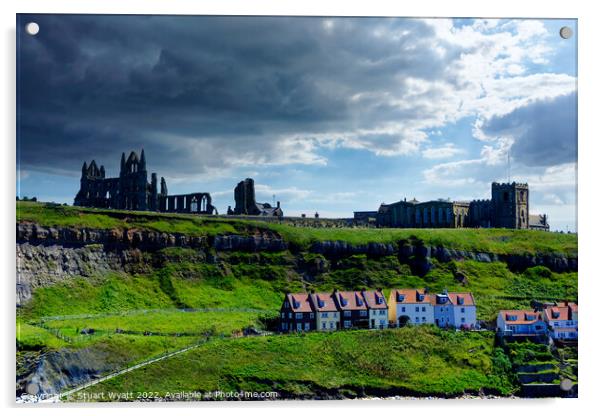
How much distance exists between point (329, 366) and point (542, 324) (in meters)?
11.3

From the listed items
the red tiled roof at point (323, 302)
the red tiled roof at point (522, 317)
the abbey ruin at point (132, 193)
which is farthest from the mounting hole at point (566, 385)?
the abbey ruin at point (132, 193)

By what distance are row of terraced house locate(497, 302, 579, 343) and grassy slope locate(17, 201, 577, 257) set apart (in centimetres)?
695

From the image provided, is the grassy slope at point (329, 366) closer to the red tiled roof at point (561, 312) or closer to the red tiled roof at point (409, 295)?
the red tiled roof at point (409, 295)

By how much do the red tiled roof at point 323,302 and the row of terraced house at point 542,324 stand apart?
8.63 m

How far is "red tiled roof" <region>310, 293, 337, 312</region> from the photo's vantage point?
39.1 metres

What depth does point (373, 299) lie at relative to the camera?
39688mm

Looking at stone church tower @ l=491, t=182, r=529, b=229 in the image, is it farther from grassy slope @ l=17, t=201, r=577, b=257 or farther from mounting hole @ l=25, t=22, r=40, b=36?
mounting hole @ l=25, t=22, r=40, b=36

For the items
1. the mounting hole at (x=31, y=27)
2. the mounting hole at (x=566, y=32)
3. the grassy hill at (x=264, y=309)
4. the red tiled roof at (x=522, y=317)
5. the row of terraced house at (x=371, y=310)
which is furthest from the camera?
the row of terraced house at (x=371, y=310)

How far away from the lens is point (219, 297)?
41406mm

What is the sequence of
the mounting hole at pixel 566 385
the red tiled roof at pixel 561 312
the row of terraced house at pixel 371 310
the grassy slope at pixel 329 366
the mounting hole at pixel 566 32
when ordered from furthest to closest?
the row of terraced house at pixel 371 310, the red tiled roof at pixel 561 312, the mounting hole at pixel 566 32, the mounting hole at pixel 566 385, the grassy slope at pixel 329 366

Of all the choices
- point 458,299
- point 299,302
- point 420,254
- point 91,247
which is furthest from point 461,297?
point 91,247

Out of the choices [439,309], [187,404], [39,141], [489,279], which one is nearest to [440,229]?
[489,279]

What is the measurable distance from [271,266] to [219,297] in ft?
14.9

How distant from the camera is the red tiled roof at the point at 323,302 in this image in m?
39.1
